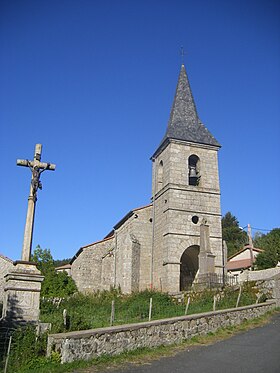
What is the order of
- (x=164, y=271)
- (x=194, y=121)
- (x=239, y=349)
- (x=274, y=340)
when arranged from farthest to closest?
(x=194, y=121)
(x=164, y=271)
(x=274, y=340)
(x=239, y=349)

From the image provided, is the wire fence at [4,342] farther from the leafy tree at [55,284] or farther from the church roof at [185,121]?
the church roof at [185,121]

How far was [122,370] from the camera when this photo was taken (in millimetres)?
7207

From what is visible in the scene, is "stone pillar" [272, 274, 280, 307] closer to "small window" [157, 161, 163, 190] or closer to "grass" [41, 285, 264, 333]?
"grass" [41, 285, 264, 333]

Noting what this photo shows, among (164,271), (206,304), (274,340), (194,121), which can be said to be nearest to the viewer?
(274,340)

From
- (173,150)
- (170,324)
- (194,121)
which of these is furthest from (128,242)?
(170,324)

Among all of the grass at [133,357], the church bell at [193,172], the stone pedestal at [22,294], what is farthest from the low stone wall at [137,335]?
the church bell at [193,172]

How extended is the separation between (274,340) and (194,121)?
1871 centimetres

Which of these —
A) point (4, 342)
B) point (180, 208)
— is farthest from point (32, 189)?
point (180, 208)

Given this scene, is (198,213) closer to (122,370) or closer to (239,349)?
(239,349)

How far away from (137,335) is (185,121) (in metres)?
19.1

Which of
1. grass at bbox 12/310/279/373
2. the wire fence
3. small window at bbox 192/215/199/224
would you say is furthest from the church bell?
the wire fence

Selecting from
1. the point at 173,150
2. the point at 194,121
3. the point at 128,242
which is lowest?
the point at 128,242

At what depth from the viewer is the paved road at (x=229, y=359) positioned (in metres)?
7.15

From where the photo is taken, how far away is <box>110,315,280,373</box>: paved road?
7.15 metres
